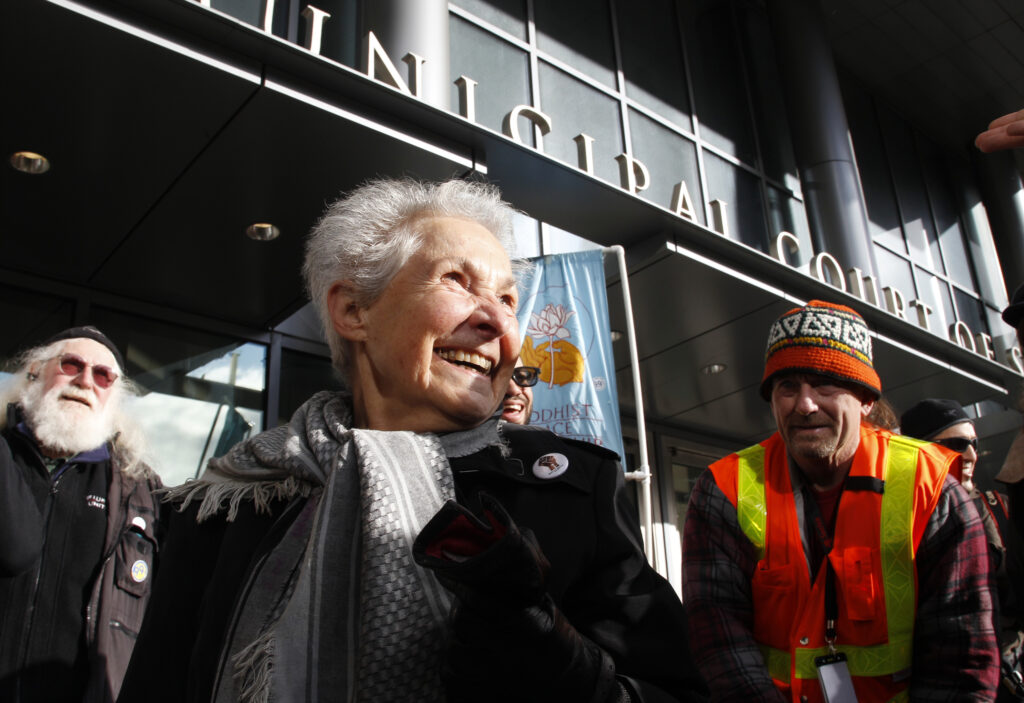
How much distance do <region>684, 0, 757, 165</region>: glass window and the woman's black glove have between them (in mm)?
9258

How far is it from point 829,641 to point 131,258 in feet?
15.3

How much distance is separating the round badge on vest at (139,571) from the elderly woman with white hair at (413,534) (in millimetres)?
1662

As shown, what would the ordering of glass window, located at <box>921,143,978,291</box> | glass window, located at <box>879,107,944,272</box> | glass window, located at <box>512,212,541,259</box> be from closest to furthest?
glass window, located at <box>512,212,541,259</box>
glass window, located at <box>879,107,944,272</box>
glass window, located at <box>921,143,978,291</box>

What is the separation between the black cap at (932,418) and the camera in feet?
15.3

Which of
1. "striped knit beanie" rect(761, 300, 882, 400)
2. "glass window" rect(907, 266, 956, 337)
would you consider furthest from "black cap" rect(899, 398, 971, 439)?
"glass window" rect(907, 266, 956, 337)

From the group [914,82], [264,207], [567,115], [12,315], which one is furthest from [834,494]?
[914,82]

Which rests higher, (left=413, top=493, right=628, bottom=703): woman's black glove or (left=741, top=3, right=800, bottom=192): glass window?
(left=741, top=3, right=800, bottom=192): glass window

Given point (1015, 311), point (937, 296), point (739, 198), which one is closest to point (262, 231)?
point (1015, 311)

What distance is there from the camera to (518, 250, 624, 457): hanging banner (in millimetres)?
4375

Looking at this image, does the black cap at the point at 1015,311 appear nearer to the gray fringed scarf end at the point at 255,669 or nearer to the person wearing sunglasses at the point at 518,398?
the person wearing sunglasses at the point at 518,398

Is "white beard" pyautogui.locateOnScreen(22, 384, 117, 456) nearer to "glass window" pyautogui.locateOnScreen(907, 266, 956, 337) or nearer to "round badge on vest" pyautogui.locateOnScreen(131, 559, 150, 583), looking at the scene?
"round badge on vest" pyautogui.locateOnScreen(131, 559, 150, 583)

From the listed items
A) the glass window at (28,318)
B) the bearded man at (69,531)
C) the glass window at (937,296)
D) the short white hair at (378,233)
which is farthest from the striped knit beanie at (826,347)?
the glass window at (937,296)

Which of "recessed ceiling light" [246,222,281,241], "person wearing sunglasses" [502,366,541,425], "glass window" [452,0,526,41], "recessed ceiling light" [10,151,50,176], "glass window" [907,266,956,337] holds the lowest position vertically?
"person wearing sunglasses" [502,366,541,425]

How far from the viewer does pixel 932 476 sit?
2.53 meters
